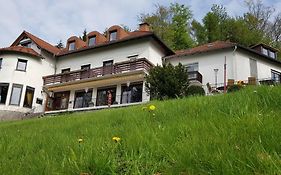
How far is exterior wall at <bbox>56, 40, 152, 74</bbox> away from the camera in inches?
1164

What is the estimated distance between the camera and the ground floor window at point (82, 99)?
30806mm

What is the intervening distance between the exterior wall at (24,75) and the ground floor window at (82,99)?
3.42 metres

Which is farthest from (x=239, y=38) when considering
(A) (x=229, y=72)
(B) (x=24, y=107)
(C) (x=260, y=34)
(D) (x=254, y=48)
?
(B) (x=24, y=107)

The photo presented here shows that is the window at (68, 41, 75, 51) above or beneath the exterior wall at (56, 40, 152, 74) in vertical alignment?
above

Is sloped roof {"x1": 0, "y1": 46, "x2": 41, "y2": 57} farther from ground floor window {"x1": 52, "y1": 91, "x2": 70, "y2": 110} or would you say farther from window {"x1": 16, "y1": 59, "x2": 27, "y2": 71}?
ground floor window {"x1": 52, "y1": 91, "x2": 70, "y2": 110}

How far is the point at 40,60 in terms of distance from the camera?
33562mm

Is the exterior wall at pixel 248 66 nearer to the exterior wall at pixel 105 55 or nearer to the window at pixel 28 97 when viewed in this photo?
the exterior wall at pixel 105 55

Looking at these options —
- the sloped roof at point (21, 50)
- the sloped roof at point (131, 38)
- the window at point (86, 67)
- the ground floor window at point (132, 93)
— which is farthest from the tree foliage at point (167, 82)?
the sloped roof at point (21, 50)

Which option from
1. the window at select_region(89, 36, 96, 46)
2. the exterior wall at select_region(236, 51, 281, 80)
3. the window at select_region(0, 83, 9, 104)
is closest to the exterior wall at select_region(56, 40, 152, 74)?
the window at select_region(89, 36, 96, 46)

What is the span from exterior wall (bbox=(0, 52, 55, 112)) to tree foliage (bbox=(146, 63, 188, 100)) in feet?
49.6

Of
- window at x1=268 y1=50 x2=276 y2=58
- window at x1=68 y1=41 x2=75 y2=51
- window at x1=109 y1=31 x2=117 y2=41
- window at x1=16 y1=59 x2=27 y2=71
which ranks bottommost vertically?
window at x1=16 y1=59 x2=27 y2=71

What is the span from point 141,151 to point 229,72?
2469cm

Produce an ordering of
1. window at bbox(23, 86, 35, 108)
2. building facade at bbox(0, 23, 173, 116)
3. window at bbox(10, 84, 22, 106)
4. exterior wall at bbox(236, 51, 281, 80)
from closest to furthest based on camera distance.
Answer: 1. exterior wall at bbox(236, 51, 281, 80)
2. building facade at bbox(0, 23, 173, 116)
3. window at bbox(10, 84, 22, 106)
4. window at bbox(23, 86, 35, 108)

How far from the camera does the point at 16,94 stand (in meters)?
31.1
